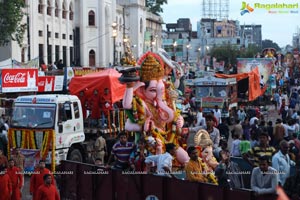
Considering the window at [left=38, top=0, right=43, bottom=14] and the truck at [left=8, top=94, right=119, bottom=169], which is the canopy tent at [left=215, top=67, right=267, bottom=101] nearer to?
the truck at [left=8, top=94, right=119, bottom=169]

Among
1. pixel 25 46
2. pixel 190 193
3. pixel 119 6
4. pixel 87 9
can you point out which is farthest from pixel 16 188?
pixel 119 6

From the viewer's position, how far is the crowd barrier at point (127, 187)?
9.48m

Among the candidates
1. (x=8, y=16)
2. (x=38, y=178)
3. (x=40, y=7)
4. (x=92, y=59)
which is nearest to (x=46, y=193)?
(x=38, y=178)

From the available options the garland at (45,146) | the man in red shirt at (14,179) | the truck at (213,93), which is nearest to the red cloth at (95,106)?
the garland at (45,146)

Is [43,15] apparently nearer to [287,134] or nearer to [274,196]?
[287,134]

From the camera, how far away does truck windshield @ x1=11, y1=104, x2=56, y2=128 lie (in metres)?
17.0

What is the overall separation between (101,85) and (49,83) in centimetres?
641

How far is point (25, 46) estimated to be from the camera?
46438mm

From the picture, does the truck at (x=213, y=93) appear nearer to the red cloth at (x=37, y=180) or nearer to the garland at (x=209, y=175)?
the red cloth at (x=37, y=180)

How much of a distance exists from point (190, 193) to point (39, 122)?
318 inches

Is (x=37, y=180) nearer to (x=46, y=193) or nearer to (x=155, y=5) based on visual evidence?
(x=46, y=193)

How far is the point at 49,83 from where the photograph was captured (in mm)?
26656

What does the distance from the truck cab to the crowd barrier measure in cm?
378

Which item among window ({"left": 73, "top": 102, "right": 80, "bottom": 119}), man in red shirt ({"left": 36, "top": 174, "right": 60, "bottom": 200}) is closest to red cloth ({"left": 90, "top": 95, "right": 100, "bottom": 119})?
window ({"left": 73, "top": 102, "right": 80, "bottom": 119})
